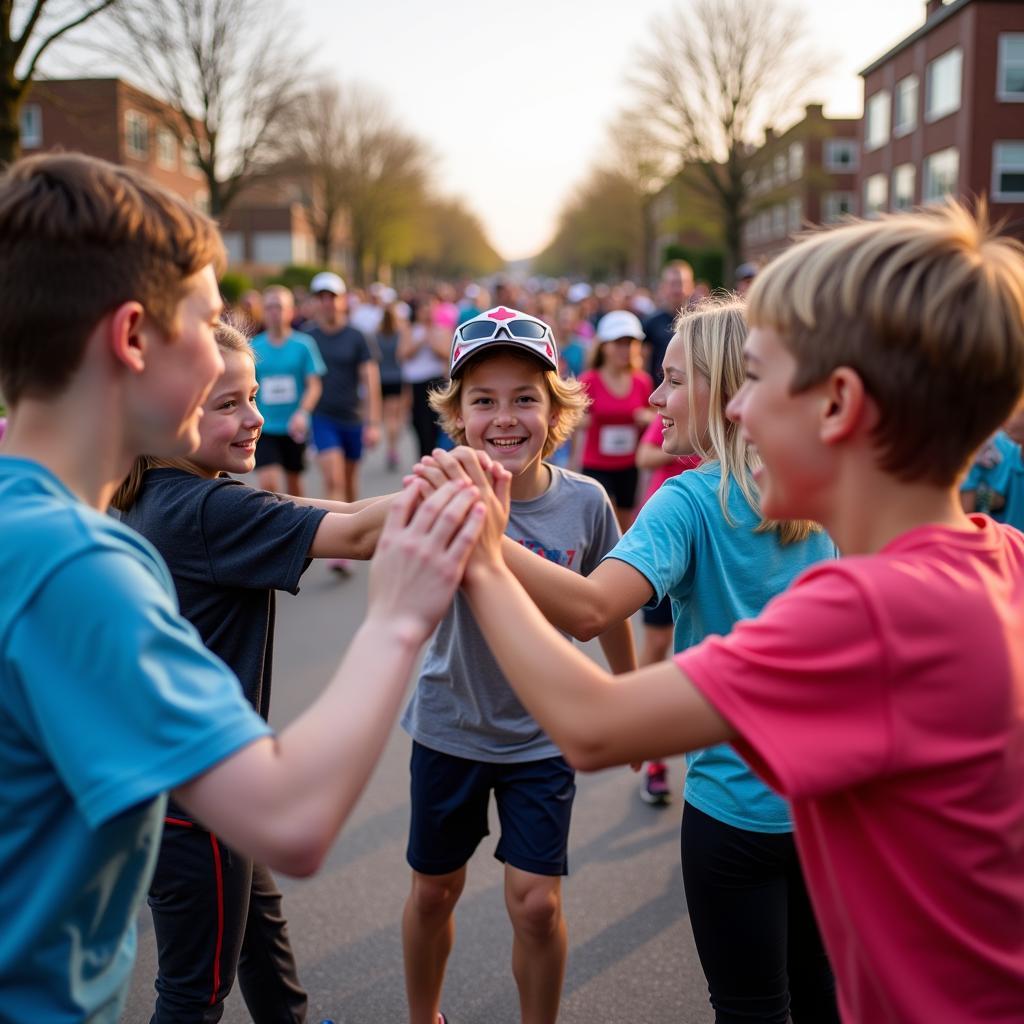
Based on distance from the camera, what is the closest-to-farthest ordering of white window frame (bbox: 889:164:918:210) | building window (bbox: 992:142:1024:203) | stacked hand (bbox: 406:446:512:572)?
stacked hand (bbox: 406:446:512:572), building window (bbox: 992:142:1024:203), white window frame (bbox: 889:164:918:210)

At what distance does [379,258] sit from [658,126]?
29.6 m

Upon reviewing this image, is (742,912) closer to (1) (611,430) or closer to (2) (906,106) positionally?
(1) (611,430)

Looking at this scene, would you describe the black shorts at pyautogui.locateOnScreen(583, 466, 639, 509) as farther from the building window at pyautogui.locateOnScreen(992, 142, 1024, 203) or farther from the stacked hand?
the building window at pyautogui.locateOnScreen(992, 142, 1024, 203)

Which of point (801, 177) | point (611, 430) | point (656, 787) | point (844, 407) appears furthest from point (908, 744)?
point (801, 177)

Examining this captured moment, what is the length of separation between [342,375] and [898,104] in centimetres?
4318

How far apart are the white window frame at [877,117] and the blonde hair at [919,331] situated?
50405mm

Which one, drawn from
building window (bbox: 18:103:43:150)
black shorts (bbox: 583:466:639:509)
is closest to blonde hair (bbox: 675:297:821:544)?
black shorts (bbox: 583:466:639:509)

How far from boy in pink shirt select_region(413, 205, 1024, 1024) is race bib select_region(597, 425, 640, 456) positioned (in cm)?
640

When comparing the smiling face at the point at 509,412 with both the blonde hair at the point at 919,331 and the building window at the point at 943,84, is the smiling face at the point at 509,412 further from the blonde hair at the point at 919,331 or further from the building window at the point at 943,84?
the building window at the point at 943,84

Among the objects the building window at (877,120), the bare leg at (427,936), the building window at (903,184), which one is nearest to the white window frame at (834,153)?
the building window at (877,120)

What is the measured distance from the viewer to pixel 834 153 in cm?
6456

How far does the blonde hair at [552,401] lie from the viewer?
318 centimetres

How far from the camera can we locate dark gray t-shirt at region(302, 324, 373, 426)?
10109 mm

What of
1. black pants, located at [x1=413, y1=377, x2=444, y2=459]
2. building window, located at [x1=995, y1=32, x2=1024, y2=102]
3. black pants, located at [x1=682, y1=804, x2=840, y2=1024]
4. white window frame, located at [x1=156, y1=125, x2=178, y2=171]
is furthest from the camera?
white window frame, located at [x1=156, y1=125, x2=178, y2=171]
